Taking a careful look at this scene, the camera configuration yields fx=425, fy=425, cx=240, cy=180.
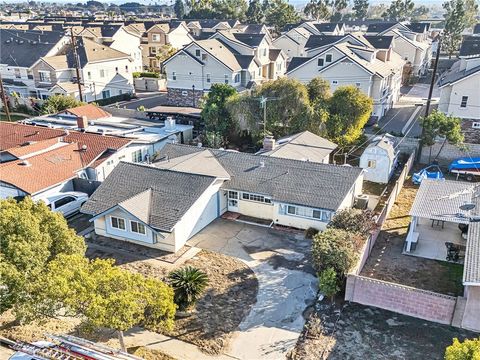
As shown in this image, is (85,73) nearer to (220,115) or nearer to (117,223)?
(220,115)

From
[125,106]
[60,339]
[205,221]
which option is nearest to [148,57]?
[125,106]

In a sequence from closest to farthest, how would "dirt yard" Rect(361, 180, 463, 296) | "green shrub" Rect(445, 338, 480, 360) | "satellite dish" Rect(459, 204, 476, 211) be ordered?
"green shrub" Rect(445, 338, 480, 360)
"dirt yard" Rect(361, 180, 463, 296)
"satellite dish" Rect(459, 204, 476, 211)

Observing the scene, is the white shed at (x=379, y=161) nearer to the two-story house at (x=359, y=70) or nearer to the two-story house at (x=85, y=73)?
the two-story house at (x=359, y=70)

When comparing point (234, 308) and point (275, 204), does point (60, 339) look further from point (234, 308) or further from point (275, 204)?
point (275, 204)

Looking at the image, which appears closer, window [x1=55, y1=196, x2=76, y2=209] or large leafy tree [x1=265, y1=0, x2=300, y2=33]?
window [x1=55, y1=196, x2=76, y2=209]

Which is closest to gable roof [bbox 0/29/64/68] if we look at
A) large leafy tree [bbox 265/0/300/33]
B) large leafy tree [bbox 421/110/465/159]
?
large leafy tree [bbox 421/110/465/159]

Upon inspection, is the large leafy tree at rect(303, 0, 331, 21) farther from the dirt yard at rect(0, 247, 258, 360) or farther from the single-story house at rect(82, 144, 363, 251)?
the dirt yard at rect(0, 247, 258, 360)

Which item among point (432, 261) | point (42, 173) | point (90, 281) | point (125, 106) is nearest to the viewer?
point (90, 281)
